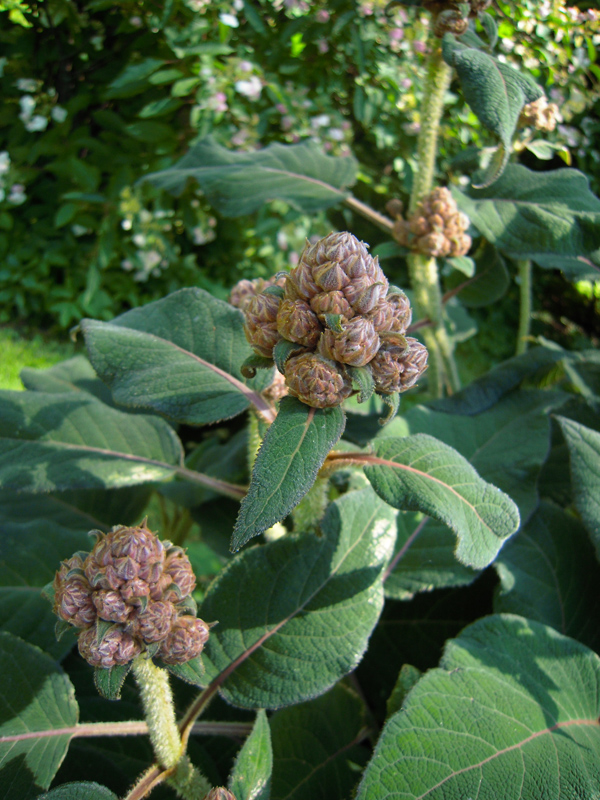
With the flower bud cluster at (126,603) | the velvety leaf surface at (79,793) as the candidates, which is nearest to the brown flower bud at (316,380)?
the flower bud cluster at (126,603)

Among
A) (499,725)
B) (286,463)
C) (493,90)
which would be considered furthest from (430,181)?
(499,725)

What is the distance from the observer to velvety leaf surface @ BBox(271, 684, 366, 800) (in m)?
1.01

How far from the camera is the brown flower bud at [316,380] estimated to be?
0.71 m

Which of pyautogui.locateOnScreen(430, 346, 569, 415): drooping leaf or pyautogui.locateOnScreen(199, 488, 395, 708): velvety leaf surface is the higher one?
pyautogui.locateOnScreen(430, 346, 569, 415): drooping leaf

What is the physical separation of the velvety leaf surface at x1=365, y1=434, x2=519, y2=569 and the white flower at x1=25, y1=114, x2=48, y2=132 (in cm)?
328

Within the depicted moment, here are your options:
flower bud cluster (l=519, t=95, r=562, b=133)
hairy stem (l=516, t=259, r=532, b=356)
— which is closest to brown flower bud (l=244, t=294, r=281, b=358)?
flower bud cluster (l=519, t=95, r=562, b=133)

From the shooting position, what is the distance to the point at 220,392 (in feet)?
3.17

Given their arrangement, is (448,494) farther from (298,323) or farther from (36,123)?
(36,123)

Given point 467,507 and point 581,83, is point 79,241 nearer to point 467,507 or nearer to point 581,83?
point 581,83

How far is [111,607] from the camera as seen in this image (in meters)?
0.70

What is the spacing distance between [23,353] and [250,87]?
1991mm

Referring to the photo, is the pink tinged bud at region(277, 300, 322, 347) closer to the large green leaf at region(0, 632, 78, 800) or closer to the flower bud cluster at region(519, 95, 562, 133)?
the large green leaf at region(0, 632, 78, 800)

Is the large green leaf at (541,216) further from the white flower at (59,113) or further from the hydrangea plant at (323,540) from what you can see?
the white flower at (59,113)

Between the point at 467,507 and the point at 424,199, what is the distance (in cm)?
87
